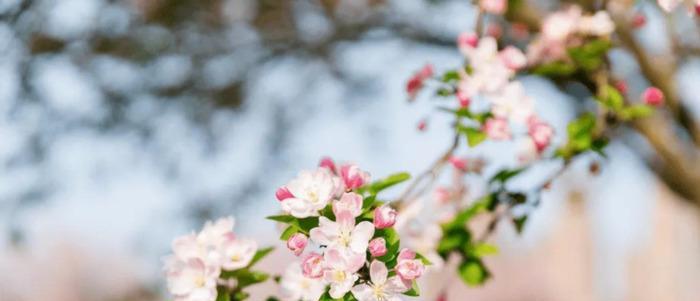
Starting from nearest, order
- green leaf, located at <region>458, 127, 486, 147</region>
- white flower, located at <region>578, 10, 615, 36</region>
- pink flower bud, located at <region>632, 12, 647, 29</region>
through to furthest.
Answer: green leaf, located at <region>458, 127, 486, 147</region>
white flower, located at <region>578, 10, 615, 36</region>
pink flower bud, located at <region>632, 12, 647, 29</region>

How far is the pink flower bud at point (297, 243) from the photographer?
1576 millimetres

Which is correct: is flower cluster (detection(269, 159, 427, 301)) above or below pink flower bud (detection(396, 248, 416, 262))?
above

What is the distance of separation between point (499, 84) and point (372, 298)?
98 cm

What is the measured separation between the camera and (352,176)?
1635mm

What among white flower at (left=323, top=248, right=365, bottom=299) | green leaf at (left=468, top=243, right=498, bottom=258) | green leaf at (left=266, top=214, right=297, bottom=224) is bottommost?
green leaf at (left=468, top=243, right=498, bottom=258)

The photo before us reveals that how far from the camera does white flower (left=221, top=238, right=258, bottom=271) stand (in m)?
1.90

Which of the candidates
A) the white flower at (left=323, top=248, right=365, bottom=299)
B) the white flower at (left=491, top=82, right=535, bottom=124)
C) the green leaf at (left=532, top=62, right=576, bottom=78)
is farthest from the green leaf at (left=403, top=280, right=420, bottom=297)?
the green leaf at (left=532, top=62, right=576, bottom=78)

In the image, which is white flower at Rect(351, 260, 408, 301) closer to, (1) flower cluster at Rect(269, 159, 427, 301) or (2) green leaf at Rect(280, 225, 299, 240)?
(1) flower cluster at Rect(269, 159, 427, 301)

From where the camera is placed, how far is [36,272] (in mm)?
19828

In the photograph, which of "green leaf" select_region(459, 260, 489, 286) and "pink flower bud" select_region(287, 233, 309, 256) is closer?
"pink flower bud" select_region(287, 233, 309, 256)

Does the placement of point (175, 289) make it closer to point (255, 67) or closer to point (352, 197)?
point (352, 197)

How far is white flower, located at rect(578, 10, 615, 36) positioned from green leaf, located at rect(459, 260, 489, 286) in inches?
34.8

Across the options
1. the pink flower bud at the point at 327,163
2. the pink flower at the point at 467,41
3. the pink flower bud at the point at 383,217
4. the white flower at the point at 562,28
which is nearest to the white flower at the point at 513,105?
the pink flower at the point at 467,41

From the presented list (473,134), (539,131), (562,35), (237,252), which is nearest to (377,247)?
(237,252)
